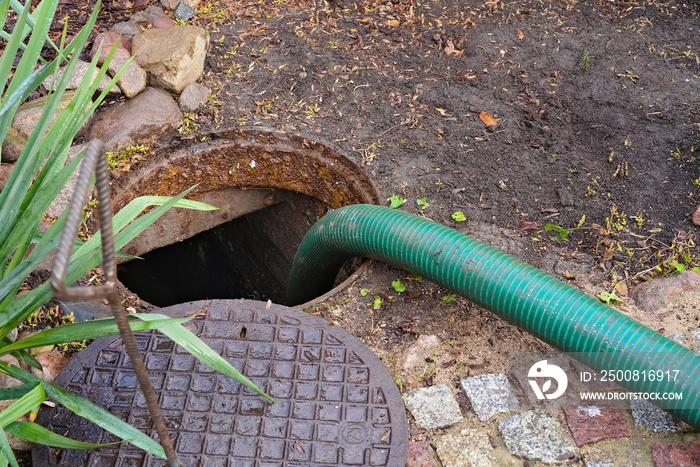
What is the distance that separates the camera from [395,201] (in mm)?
3184

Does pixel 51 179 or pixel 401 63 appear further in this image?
pixel 401 63

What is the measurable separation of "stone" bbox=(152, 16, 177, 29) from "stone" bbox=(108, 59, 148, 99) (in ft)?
1.82

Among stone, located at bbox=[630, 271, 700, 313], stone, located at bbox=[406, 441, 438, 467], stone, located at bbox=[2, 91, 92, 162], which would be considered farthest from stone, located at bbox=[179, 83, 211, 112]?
stone, located at bbox=[630, 271, 700, 313]

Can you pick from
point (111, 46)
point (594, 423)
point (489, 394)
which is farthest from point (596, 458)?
point (111, 46)

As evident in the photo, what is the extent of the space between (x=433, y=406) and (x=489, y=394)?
0.83ft

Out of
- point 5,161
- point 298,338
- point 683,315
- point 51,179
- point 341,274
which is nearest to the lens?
point 51,179

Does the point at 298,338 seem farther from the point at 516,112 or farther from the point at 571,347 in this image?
the point at 516,112

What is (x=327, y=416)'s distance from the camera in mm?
2211

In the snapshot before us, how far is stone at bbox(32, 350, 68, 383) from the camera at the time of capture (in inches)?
92.8

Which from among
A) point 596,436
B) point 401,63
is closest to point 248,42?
point 401,63

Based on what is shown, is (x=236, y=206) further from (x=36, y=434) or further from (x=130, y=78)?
(x=36, y=434)

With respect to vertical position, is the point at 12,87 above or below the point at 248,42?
above

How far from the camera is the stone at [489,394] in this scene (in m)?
2.38

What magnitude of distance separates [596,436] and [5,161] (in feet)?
10.7
